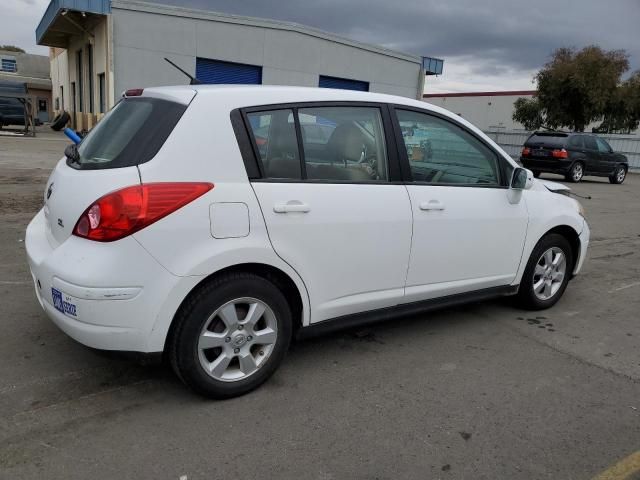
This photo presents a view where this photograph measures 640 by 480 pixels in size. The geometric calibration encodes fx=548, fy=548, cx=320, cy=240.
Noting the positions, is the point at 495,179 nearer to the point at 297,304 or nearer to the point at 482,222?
the point at 482,222

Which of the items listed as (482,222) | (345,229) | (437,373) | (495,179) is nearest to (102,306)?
(345,229)

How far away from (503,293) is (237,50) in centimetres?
2117

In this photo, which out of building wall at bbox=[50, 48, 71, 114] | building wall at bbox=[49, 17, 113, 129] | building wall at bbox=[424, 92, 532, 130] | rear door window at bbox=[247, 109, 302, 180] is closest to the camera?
rear door window at bbox=[247, 109, 302, 180]

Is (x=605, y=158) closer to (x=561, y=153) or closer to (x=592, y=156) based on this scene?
(x=592, y=156)

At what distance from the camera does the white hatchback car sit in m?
2.69

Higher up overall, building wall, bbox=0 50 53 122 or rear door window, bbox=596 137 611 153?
building wall, bbox=0 50 53 122

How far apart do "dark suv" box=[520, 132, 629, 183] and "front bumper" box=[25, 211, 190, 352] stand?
17.3 m

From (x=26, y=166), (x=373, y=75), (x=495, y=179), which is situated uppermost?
(x=373, y=75)

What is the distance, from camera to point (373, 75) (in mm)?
27453

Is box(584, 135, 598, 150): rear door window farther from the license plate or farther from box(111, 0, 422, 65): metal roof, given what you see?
the license plate

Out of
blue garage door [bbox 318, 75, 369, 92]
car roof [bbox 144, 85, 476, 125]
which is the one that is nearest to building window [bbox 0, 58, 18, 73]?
blue garage door [bbox 318, 75, 369, 92]

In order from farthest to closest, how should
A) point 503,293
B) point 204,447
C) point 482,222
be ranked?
point 503,293, point 482,222, point 204,447

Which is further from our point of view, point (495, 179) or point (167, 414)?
point (495, 179)

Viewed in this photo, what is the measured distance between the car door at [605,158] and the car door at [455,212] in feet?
54.8
